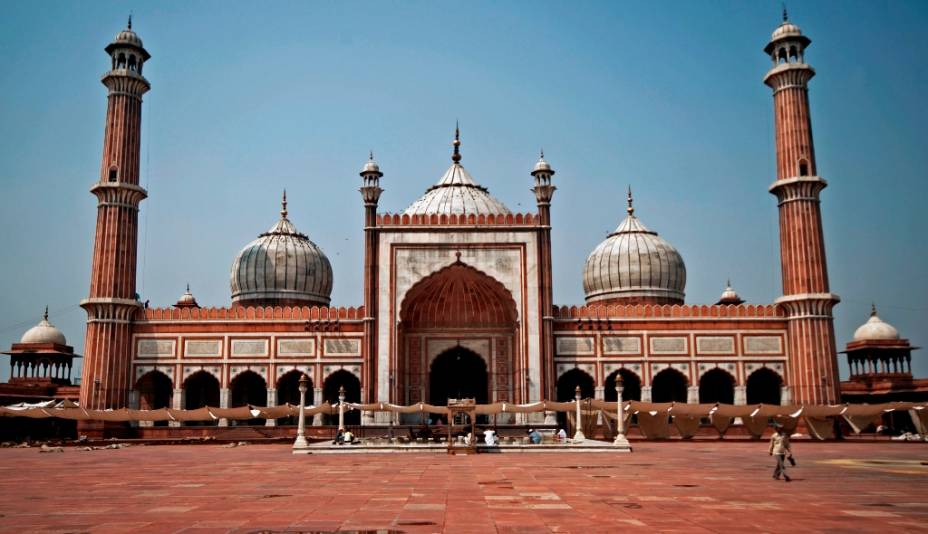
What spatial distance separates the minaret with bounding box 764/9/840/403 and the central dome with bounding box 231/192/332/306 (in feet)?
66.8

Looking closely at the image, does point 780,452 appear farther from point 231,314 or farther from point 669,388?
point 231,314

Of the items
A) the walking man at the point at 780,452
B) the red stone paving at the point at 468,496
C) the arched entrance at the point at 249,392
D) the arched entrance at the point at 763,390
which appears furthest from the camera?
the arched entrance at the point at 763,390

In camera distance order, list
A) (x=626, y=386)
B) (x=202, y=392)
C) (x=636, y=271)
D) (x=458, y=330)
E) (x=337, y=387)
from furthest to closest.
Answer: (x=636, y=271)
(x=202, y=392)
(x=337, y=387)
(x=626, y=386)
(x=458, y=330)

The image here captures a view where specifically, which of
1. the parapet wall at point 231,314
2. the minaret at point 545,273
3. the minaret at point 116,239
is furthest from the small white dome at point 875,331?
the minaret at point 116,239

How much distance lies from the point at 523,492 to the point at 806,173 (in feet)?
86.7

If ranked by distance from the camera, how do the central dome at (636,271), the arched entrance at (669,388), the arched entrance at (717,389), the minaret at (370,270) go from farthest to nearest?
the central dome at (636,271)
the arched entrance at (717,389)
the arched entrance at (669,388)
the minaret at (370,270)

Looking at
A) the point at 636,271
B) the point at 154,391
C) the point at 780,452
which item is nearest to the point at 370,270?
the point at 154,391

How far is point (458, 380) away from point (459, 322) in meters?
3.28

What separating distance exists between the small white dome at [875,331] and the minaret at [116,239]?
32946 millimetres

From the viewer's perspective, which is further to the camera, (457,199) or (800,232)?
(457,199)

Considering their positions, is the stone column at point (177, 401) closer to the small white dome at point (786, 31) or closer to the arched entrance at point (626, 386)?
the arched entrance at point (626, 386)

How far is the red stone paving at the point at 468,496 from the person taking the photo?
27.1 ft

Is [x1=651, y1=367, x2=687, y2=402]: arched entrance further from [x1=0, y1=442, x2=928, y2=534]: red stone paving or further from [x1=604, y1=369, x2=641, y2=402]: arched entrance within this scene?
[x1=0, y1=442, x2=928, y2=534]: red stone paving

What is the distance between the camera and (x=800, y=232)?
33.1 meters
